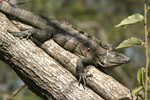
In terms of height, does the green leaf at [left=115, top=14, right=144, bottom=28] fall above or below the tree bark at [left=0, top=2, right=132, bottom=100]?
above

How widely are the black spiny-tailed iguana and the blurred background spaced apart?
5.59m

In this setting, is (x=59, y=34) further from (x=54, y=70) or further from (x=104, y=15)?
(x=104, y=15)

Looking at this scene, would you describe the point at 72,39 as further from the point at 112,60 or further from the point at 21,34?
the point at 21,34

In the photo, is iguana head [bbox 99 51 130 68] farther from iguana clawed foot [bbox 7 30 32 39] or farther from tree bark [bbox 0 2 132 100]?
iguana clawed foot [bbox 7 30 32 39]

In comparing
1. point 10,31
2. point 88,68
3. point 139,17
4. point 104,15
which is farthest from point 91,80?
point 104,15

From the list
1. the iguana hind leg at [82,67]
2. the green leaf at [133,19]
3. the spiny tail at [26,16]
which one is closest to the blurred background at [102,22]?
the spiny tail at [26,16]

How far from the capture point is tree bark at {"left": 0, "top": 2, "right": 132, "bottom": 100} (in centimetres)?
369

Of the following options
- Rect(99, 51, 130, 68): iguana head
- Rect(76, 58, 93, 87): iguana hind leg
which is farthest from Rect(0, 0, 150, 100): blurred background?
Rect(76, 58, 93, 87): iguana hind leg

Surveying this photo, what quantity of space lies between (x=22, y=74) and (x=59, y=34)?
5.32 ft

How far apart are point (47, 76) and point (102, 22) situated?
Result: 10344 millimetres

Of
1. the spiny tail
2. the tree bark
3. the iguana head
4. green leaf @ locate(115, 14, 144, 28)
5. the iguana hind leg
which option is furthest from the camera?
the iguana head

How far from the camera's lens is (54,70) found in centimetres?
385

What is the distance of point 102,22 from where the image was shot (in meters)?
13.5

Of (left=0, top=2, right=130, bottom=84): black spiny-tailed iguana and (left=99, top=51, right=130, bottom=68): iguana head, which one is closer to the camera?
(left=0, top=2, right=130, bottom=84): black spiny-tailed iguana
